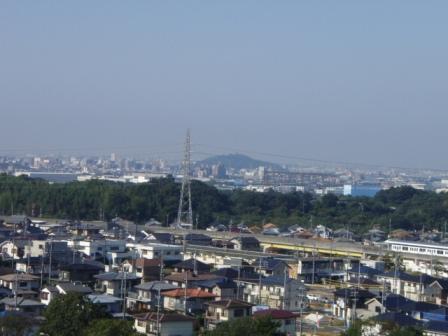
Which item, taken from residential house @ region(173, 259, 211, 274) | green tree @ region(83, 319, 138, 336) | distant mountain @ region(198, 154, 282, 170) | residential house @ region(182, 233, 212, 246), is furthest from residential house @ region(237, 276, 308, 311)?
distant mountain @ region(198, 154, 282, 170)

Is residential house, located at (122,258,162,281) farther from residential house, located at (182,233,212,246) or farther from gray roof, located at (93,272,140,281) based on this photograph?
residential house, located at (182,233,212,246)

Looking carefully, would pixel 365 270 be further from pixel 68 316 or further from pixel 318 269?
pixel 68 316

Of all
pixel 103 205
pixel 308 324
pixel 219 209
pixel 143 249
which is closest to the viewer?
pixel 308 324

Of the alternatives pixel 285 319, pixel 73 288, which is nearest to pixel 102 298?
pixel 73 288

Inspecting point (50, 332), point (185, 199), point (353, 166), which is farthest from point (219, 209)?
point (353, 166)

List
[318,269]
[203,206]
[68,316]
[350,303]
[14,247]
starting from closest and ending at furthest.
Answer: [68,316]
[350,303]
[318,269]
[14,247]
[203,206]

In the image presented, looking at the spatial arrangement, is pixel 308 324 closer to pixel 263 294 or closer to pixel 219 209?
pixel 263 294

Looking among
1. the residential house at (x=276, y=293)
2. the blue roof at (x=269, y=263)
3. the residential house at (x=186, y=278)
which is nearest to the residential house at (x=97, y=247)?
the blue roof at (x=269, y=263)
